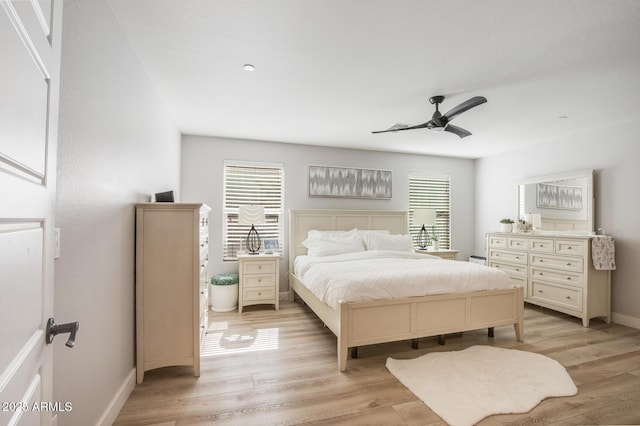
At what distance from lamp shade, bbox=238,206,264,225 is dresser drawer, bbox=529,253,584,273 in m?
3.93

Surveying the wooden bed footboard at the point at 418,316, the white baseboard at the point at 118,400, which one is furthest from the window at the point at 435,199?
A: the white baseboard at the point at 118,400

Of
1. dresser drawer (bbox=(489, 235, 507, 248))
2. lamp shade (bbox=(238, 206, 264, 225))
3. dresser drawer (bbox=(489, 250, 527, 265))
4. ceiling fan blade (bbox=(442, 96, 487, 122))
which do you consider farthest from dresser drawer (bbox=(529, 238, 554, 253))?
lamp shade (bbox=(238, 206, 264, 225))

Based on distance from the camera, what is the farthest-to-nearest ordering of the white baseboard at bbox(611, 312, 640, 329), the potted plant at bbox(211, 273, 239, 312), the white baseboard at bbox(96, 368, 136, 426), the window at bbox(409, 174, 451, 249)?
the window at bbox(409, 174, 451, 249) < the potted plant at bbox(211, 273, 239, 312) < the white baseboard at bbox(611, 312, 640, 329) < the white baseboard at bbox(96, 368, 136, 426)

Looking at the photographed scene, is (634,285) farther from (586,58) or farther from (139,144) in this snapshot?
(139,144)

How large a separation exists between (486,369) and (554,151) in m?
3.71

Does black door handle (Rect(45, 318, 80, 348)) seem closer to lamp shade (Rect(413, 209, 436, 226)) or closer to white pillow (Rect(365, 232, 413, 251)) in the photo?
white pillow (Rect(365, 232, 413, 251))

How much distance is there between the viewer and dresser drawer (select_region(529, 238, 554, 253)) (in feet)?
13.2

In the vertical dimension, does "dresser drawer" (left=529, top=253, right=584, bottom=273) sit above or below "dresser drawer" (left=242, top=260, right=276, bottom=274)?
above

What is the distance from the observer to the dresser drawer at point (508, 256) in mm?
4372

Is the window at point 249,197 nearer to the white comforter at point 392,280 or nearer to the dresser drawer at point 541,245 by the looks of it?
the white comforter at point 392,280

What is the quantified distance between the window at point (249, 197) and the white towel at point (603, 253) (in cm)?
415

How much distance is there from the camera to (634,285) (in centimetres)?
358

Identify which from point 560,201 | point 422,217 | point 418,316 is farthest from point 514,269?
point 418,316

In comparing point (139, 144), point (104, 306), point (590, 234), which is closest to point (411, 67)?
point (139, 144)
